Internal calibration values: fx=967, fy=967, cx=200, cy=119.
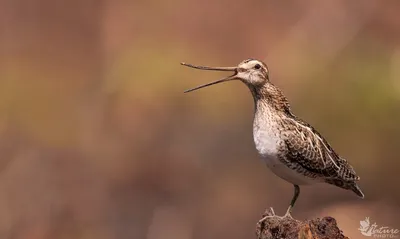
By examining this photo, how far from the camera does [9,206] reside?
6691mm

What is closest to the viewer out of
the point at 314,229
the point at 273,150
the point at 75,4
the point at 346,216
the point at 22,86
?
the point at 314,229

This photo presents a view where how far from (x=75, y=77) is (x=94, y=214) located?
1.81m

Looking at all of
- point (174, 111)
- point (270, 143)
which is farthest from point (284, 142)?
point (174, 111)

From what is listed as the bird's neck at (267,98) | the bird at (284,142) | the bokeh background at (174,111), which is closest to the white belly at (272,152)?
the bird at (284,142)

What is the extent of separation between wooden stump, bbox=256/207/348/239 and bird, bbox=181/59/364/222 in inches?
2.7

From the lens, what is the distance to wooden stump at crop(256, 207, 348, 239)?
3428 mm

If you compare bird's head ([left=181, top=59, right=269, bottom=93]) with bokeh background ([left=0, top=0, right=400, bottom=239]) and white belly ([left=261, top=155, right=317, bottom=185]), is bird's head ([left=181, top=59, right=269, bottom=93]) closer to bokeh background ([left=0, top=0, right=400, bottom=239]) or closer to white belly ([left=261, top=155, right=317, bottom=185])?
white belly ([left=261, top=155, right=317, bottom=185])

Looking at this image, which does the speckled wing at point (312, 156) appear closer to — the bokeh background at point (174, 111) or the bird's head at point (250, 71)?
the bird's head at point (250, 71)

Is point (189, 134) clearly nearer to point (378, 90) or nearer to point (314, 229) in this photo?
point (378, 90)

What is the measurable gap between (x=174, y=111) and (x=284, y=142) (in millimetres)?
4146

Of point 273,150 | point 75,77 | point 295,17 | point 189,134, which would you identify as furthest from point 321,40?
point 273,150

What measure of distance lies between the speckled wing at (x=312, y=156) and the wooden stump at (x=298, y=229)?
25 centimetres

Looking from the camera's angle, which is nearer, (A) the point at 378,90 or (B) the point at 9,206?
(B) the point at 9,206

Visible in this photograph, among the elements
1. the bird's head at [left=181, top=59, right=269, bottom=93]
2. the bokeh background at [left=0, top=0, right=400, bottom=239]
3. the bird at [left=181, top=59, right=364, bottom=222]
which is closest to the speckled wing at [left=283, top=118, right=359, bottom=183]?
the bird at [left=181, top=59, right=364, bottom=222]
